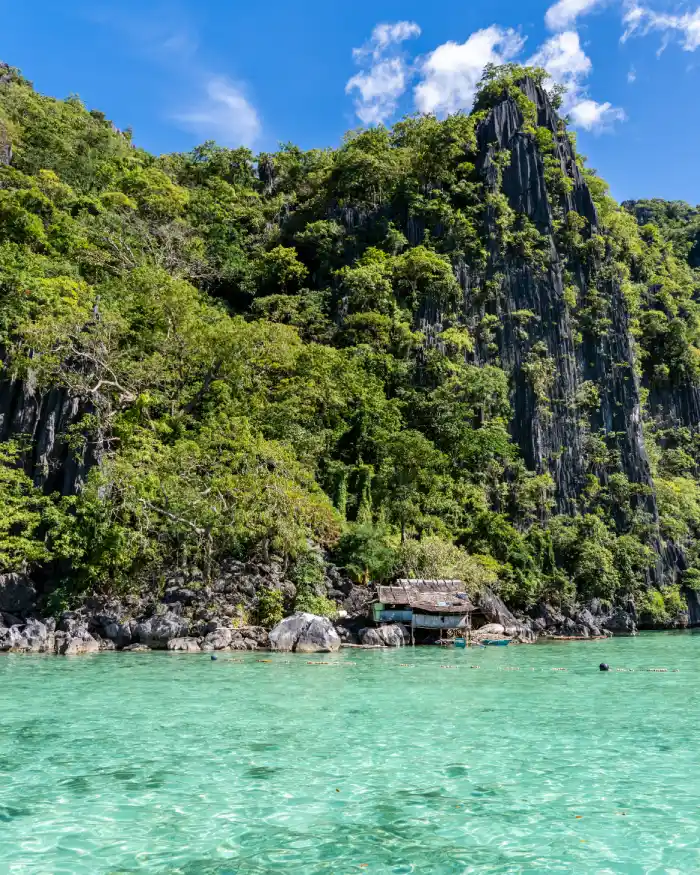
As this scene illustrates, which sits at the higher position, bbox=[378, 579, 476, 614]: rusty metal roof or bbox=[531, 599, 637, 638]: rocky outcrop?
bbox=[378, 579, 476, 614]: rusty metal roof

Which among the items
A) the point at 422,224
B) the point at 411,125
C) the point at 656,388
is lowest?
the point at 656,388

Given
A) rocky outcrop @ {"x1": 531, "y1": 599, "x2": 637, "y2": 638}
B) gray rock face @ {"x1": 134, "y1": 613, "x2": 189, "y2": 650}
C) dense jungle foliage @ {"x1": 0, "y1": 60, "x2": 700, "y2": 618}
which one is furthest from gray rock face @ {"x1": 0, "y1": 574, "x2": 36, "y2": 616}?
rocky outcrop @ {"x1": 531, "y1": 599, "x2": 637, "y2": 638}

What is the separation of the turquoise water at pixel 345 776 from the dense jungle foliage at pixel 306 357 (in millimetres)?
9501

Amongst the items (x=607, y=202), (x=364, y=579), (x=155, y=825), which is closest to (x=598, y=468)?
(x=364, y=579)

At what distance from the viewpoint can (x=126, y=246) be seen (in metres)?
33.8

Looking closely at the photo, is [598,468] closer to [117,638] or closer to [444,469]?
[444,469]

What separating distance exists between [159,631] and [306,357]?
47.7 ft

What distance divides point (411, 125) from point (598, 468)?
25.1 meters

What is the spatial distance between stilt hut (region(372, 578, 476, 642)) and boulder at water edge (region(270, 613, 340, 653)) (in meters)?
2.83

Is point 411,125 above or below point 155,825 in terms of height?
above

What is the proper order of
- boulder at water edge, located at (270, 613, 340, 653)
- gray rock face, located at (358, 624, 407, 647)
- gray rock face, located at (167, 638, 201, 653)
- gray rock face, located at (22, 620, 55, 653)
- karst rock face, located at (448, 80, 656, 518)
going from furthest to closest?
karst rock face, located at (448, 80, 656, 518)
gray rock face, located at (358, 624, 407, 647)
boulder at water edge, located at (270, 613, 340, 653)
gray rock face, located at (167, 638, 201, 653)
gray rock face, located at (22, 620, 55, 653)

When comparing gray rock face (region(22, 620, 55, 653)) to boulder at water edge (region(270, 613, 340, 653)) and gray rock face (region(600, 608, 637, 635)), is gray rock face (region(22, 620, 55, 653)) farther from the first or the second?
gray rock face (region(600, 608, 637, 635))

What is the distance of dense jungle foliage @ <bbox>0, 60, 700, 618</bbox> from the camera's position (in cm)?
2330

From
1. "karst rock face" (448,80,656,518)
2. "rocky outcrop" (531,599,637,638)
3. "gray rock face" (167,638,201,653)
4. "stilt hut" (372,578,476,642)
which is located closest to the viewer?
"gray rock face" (167,638,201,653)
